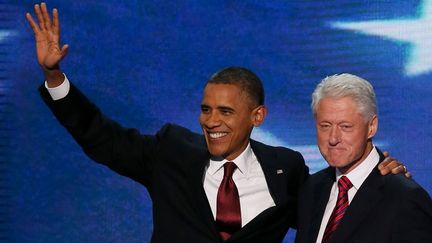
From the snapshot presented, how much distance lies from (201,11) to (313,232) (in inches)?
64.4

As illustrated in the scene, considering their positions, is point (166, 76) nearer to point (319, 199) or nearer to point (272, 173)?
point (272, 173)

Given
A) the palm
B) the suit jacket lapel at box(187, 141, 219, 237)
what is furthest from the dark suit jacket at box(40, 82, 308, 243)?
the palm

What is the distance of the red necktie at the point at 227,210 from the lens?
2.82 metres

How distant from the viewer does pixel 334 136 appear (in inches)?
97.2

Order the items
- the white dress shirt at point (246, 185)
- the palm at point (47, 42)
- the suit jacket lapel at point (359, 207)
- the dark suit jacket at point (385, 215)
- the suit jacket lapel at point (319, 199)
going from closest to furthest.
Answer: the dark suit jacket at point (385, 215), the suit jacket lapel at point (359, 207), the suit jacket lapel at point (319, 199), the palm at point (47, 42), the white dress shirt at point (246, 185)

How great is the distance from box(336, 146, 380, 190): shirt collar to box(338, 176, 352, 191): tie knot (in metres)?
0.01

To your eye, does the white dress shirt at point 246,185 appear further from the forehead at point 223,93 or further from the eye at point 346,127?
the eye at point 346,127

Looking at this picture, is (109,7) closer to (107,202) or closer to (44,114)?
(44,114)

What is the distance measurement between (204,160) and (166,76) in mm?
1138

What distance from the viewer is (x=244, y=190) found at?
9.48ft

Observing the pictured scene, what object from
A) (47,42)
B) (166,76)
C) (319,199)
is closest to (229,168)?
(319,199)

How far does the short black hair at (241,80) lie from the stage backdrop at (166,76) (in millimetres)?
910

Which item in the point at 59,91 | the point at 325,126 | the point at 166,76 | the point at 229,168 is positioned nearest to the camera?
the point at 325,126

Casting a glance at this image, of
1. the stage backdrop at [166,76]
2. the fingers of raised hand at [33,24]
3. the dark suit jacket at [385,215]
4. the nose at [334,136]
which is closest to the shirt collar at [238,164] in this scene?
the dark suit jacket at [385,215]
